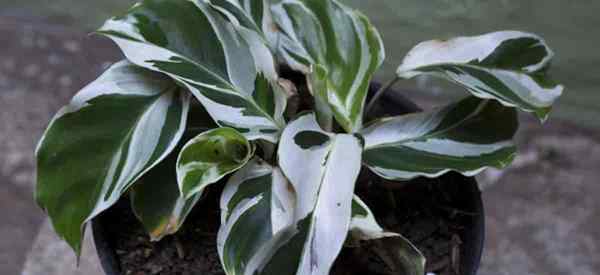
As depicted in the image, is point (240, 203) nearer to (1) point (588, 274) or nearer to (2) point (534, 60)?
(2) point (534, 60)

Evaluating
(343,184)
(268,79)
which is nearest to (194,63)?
(268,79)

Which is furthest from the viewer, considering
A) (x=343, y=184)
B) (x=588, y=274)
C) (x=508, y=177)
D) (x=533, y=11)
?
(x=533, y=11)

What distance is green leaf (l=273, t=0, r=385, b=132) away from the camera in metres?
0.72

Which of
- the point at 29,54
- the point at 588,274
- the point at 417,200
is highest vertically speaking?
the point at 417,200

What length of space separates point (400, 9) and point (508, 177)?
0.39 metres

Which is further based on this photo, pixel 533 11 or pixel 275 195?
pixel 533 11

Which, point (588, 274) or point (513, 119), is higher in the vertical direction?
point (513, 119)

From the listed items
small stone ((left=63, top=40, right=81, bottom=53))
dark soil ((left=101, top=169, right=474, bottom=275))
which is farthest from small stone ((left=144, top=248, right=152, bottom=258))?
small stone ((left=63, top=40, right=81, bottom=53))

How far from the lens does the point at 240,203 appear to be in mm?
650

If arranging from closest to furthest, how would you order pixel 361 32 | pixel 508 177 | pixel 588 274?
pixel 361 32 → pixel 588 274 → pixel 508 177

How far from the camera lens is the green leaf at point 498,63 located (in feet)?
2.37

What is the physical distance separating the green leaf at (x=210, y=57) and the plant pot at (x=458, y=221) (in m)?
0.14

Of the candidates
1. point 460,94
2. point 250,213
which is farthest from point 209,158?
point 460,94

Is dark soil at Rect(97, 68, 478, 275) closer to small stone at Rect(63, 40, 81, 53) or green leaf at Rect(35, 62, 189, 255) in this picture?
green leaf at Rect(35, 62, 189, 255)
